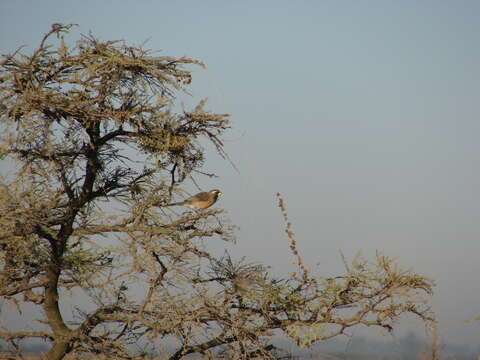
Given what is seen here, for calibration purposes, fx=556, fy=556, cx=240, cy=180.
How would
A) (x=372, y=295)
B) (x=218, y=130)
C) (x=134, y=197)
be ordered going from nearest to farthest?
1. (x=372, y=295)
2. (x=218, y=130)
3. (x=134, y=197)

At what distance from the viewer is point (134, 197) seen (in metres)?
8.20

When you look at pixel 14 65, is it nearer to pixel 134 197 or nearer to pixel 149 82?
pixel 149 82

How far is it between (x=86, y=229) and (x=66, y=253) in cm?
77

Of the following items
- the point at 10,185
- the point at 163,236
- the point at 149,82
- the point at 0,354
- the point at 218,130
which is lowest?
the point at 0,354

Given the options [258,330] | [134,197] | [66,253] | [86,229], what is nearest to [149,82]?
[134,197]

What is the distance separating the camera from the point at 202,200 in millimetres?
8055

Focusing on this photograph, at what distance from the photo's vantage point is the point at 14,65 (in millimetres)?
7336

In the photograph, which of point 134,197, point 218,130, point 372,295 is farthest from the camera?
point 134,197

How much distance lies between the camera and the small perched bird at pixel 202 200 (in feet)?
25.5

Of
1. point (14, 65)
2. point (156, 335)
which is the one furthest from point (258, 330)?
point (14, 65)

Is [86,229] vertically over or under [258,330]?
over

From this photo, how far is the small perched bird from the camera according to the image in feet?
25.5

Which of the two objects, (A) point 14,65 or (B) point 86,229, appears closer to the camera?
(A) point 14,65

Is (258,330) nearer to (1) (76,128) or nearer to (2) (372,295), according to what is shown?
(2) (372,295)
